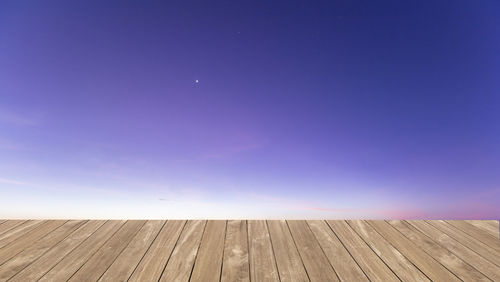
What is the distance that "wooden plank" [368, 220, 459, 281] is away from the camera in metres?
1.82

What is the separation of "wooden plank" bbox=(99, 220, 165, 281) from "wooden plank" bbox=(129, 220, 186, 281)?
0.04m

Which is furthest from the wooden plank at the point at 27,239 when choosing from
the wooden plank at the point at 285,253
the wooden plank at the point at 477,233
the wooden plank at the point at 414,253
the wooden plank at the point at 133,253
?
the wooden plank at the point at 477,233

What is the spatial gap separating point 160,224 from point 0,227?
1.39m

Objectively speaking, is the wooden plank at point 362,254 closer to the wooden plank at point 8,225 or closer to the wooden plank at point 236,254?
the wooden plank at point 236,254

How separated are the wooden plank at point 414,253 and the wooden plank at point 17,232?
306cm

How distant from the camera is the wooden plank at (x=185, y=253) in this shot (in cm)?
172

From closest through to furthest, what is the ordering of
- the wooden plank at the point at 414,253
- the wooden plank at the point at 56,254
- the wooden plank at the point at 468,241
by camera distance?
the wooden plank at the point at 56,254 → the wooden plank at the point at 414,253 → the wooden plank at the point at 468,241

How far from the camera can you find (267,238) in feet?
7.39

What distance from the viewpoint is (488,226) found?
2.65m

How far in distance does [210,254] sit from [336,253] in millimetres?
933

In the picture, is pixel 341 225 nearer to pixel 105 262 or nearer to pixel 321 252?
pixel 321 252

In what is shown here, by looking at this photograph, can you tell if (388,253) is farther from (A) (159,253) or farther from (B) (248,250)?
(A) (159,253)

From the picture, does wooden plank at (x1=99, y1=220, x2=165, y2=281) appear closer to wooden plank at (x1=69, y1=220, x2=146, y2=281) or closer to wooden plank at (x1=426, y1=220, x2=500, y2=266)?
wooden plank at (x1=69, y1=220, x2=146, y2=281)

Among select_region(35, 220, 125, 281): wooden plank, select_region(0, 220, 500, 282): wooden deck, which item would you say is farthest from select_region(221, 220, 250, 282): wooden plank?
select_region(35, 220, 125, 281): wooden plank
